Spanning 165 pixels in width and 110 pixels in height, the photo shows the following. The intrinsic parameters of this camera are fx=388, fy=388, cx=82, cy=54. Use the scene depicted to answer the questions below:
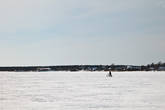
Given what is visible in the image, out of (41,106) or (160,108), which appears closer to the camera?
(160,108)

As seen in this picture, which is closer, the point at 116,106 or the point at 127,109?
the point at 127,109

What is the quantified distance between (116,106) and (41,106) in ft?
19.1

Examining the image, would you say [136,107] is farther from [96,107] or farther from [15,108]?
[15,108]

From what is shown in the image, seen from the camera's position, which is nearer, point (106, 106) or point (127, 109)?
point (127, 109)

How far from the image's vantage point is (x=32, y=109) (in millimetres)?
28406

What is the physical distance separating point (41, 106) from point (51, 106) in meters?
0.80

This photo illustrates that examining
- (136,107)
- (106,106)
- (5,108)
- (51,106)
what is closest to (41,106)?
(51,106)

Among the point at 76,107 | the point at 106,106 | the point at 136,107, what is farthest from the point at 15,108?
the point at 136,107

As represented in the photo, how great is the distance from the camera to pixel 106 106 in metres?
29.7

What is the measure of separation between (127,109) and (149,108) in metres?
1.73

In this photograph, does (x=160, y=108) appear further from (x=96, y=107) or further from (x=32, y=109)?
(x=32, y=109)

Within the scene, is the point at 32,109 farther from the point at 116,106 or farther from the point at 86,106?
the point at 116,106

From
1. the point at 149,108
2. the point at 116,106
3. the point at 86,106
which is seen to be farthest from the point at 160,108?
the point at 86,106

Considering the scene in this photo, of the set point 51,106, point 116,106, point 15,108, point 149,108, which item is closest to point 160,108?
point 149,108
